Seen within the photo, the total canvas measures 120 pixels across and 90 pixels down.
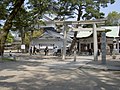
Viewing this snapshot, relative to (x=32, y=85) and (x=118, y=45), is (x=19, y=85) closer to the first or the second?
(x=32, y=85)

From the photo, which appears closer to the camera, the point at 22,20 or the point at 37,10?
the point at 22,20

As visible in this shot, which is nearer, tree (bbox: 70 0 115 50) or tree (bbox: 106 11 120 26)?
tree (bbox: 70 0 115 50)

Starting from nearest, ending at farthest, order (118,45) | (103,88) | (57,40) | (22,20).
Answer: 1. (103,88)
2. (22,20)
3. (118,45)
4. (57,40)

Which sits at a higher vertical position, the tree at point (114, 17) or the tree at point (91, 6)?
the tree at point (114, 17)

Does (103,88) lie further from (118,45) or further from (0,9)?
(118,45)

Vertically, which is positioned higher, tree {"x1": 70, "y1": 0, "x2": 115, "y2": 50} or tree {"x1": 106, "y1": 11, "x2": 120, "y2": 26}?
tree {"x1": 106, "y1": 11, "x2": 120, "y2": 26}

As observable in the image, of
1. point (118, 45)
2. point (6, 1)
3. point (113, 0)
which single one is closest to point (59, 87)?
point (6, 1)

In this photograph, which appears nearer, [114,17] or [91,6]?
[91,6]

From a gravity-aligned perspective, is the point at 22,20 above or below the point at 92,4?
below

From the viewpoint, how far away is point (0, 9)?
28.4 metres

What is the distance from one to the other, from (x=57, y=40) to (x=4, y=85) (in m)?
45.5

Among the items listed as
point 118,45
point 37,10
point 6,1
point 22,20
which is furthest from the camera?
point 118,45

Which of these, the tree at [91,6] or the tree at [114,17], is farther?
the tree at [114,17]

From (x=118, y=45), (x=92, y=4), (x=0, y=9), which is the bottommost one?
(x=118, y=45)
